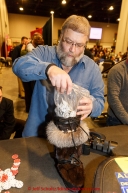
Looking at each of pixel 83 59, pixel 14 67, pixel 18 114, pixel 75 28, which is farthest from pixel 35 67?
pixel 18 114

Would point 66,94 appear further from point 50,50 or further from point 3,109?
point 3,109

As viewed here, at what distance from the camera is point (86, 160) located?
0.79 metres

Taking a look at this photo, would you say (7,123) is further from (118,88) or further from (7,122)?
(118,88)

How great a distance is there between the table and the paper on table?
0.12 metres

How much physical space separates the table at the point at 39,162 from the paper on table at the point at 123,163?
0.38 feet

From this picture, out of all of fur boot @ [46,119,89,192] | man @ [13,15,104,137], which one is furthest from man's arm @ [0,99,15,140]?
fur boot @ [46,119,89,192]

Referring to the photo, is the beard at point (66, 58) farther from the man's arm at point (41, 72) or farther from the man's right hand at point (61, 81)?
the man's right hand at point (61, 81)

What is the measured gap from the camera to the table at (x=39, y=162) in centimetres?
64

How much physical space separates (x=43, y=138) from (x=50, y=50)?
545mm

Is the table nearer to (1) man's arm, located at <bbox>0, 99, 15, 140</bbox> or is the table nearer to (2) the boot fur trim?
(2) the boot fur trim

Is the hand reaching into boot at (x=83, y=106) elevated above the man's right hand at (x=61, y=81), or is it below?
below

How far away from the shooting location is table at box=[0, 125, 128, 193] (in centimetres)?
64

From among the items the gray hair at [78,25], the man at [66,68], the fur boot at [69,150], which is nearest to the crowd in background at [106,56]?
the man at [66,68]

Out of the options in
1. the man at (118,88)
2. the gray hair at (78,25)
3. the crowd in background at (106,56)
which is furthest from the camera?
the crowd in background at (106,56)
